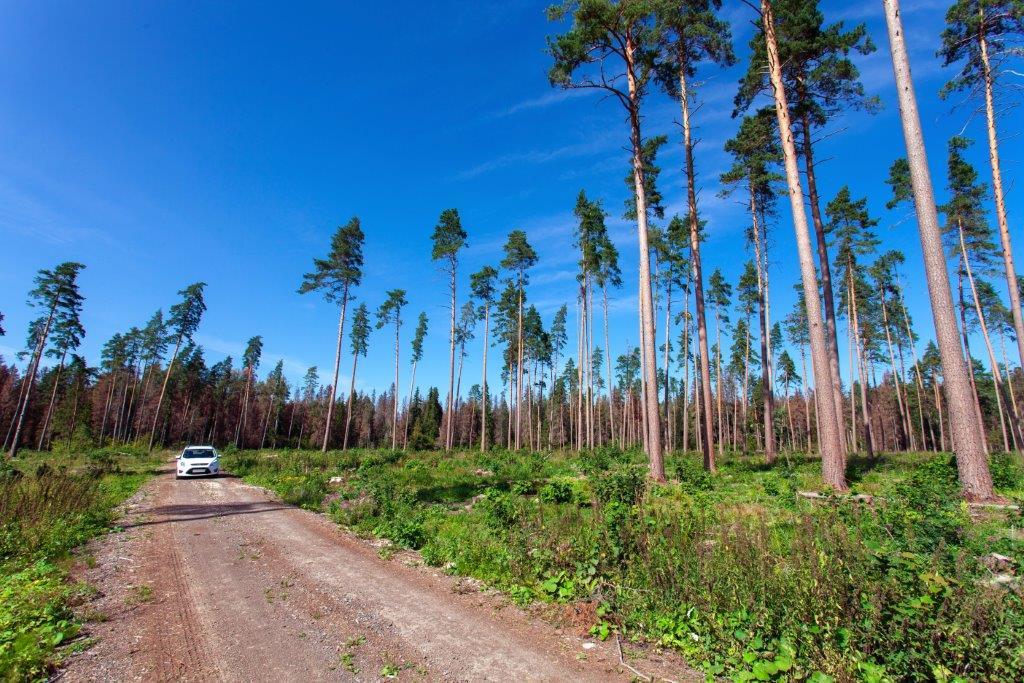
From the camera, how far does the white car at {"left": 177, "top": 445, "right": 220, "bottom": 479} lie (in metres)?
20.3

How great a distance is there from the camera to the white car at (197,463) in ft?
66.6

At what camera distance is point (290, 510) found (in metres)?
12.1

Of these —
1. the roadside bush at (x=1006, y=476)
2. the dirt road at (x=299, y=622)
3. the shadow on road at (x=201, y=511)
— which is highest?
the roadside bush at (x=1006, y=476)

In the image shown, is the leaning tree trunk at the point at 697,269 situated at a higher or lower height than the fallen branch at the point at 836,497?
higher

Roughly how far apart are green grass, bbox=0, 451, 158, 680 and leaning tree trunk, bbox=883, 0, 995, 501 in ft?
46.6

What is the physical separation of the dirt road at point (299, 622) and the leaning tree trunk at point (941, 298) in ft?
31.5

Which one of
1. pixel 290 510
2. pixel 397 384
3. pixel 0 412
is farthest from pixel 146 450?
pixel 290 510

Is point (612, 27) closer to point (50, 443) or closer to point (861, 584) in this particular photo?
point (861, 584)

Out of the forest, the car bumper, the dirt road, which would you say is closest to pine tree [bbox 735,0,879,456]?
the forest

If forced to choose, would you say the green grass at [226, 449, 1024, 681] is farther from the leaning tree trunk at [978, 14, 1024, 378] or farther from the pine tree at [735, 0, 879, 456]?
the leaning tree trunk at [978, 14, 1024, 378]

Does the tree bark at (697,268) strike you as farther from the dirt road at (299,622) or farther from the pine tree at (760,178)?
the dirt road at (299,622)

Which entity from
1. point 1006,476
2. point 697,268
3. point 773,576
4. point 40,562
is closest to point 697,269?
point 697,268

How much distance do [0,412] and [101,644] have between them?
63186 millimetres

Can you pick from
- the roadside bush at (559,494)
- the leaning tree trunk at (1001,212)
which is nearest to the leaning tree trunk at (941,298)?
the roadside bush at (559,494)
